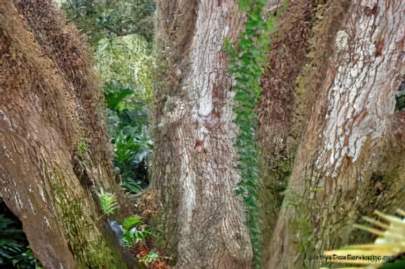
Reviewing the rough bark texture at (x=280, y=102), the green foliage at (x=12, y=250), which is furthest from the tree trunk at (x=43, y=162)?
the green foliage at (x=12, y=250)

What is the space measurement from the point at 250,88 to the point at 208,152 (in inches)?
15.2

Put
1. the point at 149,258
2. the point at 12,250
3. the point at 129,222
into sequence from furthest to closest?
the point at 12,250 < the point at 129,222 < the point at 149,258

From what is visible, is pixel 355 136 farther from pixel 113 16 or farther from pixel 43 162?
pixel 113 16

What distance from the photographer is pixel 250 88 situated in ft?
9.77

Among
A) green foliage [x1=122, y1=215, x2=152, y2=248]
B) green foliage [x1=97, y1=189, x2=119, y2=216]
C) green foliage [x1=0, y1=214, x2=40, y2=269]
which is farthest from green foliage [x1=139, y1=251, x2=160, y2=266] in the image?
green foliage [x1=0, y1=214, x2=40, y2=269]

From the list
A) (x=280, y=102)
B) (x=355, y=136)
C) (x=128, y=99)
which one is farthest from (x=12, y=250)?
(x=355, y=136)

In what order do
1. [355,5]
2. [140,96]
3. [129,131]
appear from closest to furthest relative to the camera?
[355,5]
[129,131]
[140,96]

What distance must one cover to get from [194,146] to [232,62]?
452 mm

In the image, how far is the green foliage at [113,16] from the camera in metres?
7.75

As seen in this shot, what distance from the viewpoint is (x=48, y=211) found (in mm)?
2594

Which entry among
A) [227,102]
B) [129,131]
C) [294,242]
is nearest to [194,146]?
[227,102]

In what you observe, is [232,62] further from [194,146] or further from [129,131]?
[129,131]

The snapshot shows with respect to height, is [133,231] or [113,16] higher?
[113,16]

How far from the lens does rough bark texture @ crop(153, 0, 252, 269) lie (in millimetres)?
2895
